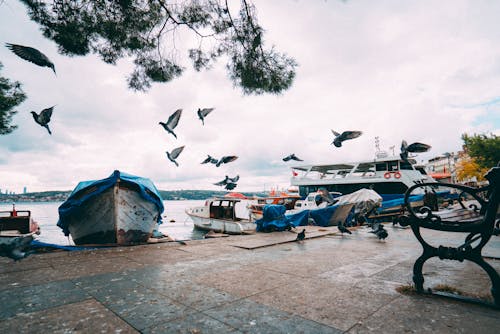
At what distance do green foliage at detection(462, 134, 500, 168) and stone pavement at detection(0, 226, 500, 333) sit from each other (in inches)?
1428

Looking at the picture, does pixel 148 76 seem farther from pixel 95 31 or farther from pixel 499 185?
pixel 499 185

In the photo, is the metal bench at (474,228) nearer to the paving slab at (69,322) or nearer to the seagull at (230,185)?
the paving slab at (69,322)

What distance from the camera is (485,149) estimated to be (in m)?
31.9

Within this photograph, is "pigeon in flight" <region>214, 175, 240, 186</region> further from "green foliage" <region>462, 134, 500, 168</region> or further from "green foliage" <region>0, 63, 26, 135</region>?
"green foliage" <region>462, 134, 500, 168</region>

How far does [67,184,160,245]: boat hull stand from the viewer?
757 centimetres

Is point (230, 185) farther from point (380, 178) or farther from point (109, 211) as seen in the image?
point (380, 178)

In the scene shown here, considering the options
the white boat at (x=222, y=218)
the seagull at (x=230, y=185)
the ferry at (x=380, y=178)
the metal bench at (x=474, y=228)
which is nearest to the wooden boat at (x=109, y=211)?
the seagull at (x=230, y=185)

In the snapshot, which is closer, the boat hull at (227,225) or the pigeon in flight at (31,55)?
the pigeon in flight at (31,55)

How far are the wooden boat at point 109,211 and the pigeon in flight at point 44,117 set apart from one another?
7.30ft

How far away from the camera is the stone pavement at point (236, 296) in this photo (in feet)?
6.81

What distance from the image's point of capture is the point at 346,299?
259 centimetres

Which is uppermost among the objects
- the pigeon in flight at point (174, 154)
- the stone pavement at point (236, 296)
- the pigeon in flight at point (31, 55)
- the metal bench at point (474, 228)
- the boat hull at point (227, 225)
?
the pigeon in flight at point (31, 55)

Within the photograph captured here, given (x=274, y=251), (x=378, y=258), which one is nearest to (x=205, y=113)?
(x=274, y=251)

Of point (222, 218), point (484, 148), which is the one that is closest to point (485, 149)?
point (484, 148)
